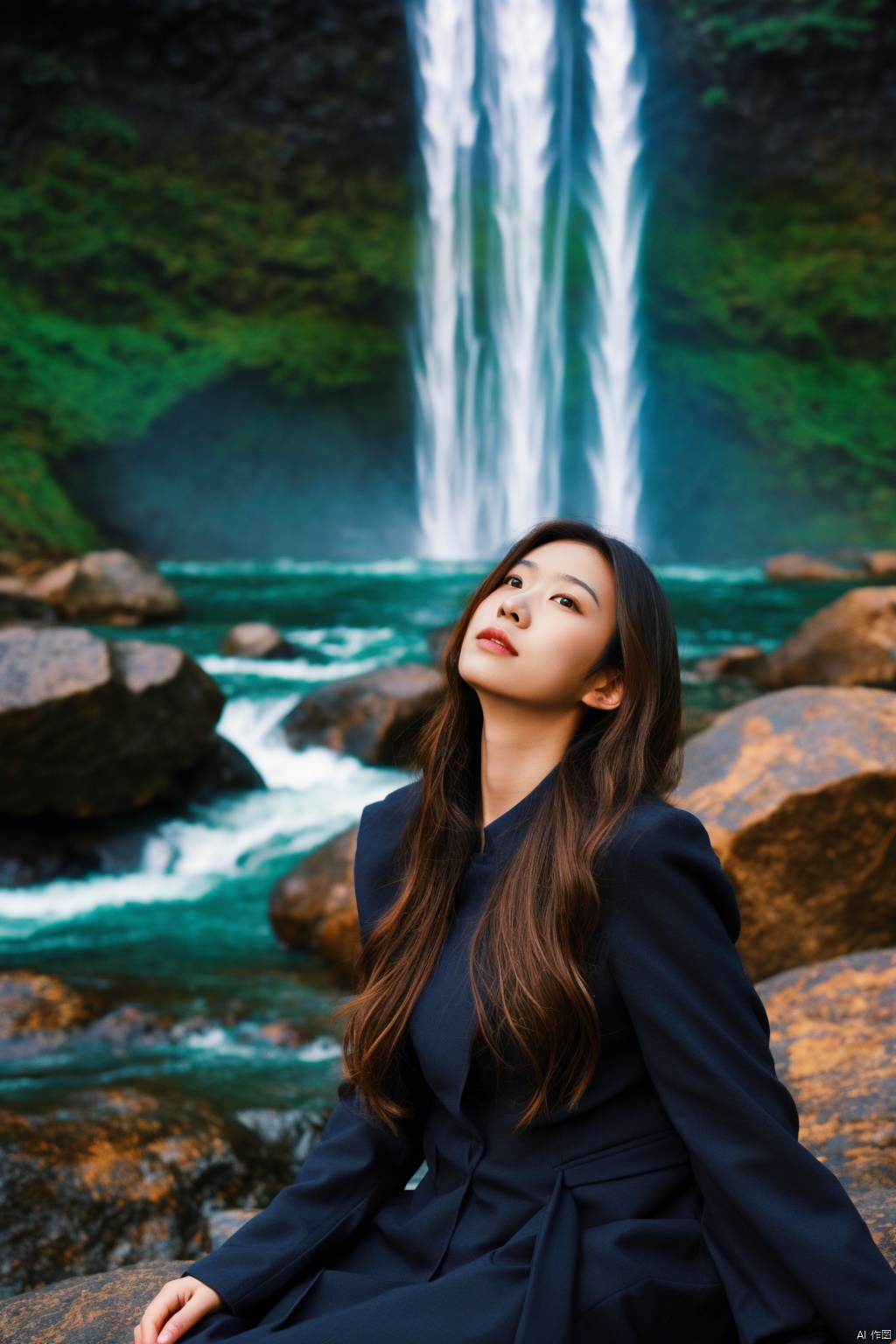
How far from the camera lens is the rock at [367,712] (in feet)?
22.1

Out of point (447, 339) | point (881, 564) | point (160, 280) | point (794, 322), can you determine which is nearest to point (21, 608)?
point (881, 564)

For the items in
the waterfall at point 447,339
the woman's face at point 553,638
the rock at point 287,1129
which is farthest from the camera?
the waterfall at point 447,339

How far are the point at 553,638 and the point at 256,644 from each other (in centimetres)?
808

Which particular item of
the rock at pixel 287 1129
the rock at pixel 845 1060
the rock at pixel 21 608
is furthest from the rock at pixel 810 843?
the rock at pixel 21 608

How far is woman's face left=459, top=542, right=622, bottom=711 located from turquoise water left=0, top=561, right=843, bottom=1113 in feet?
4.23

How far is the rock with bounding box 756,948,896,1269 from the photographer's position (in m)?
2.06

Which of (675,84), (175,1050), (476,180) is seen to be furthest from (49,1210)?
(675,84)

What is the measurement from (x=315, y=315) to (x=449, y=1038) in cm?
2255

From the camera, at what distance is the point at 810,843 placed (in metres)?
3.14

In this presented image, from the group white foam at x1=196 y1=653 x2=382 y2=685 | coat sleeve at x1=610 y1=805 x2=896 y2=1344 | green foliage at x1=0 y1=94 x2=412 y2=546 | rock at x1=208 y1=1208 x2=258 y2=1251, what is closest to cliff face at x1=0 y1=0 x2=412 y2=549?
green foliage at x1=0 y1=94 x2=412 y2=546

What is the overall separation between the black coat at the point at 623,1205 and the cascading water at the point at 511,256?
20.5m

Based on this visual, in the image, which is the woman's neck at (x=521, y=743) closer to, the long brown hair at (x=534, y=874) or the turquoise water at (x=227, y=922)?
the long brown hair at (x=534, y=874)

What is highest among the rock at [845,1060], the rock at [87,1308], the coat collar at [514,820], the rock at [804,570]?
the coat collar at [514,820]

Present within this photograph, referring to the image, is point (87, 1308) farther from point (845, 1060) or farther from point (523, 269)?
point (523, 269)
